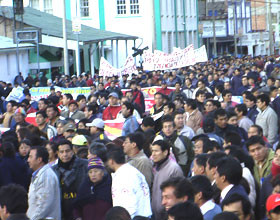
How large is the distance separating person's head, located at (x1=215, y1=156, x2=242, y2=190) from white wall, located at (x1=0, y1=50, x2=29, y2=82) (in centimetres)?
2896

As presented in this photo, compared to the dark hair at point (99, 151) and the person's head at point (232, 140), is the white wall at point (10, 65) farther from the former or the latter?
the dark hair at point (99, 151)

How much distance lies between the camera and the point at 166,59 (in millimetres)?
31609

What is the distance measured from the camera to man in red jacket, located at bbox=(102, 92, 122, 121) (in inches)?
611

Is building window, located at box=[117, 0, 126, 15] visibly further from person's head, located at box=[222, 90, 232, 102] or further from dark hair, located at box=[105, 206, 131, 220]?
dark hair, located at box=[105, 206, 131, 220]

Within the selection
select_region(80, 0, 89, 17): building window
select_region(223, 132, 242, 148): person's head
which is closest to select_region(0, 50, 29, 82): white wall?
select_region(80, 0, 89, 17): building window

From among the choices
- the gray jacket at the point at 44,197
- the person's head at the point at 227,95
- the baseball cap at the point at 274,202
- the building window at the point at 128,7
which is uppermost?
the building window at the point at 128,7

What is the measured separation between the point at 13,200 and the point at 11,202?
0.08 ft

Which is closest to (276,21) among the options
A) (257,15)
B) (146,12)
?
(257,15)

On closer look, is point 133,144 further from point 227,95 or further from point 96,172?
point 227,95

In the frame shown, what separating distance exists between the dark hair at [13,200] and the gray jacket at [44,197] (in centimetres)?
132

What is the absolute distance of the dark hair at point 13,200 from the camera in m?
→ 6.83

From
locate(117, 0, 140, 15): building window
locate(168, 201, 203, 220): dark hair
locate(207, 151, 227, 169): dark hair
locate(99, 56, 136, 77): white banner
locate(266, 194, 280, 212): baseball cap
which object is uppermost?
locate(117, 0, 140, 15): building window

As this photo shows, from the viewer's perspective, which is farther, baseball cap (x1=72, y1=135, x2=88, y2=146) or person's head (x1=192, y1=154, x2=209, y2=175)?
baseball cap (x1=72, y1=135, x2=88, y2=146)

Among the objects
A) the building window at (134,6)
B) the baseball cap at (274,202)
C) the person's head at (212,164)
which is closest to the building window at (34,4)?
the building window at (134,6)
